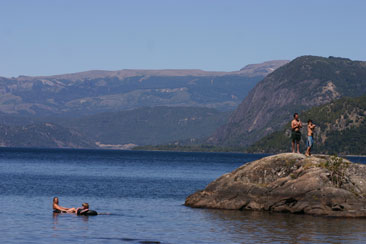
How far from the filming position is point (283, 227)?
53031 mm

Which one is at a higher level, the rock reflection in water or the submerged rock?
the submerged rock

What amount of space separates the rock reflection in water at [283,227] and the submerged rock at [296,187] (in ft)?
3.32

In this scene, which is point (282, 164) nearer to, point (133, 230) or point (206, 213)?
point (206, 213)

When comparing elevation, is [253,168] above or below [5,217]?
above

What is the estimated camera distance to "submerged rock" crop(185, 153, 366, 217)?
5956 cm

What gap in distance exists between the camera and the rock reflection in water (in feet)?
155

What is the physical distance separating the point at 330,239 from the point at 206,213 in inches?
659

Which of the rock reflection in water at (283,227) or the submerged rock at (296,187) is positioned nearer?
the rock reflection in water at (283,227)

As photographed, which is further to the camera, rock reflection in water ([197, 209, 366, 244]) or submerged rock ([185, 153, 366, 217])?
submerged rock ([185, 153, 366, 217])

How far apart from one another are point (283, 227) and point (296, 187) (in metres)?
8.07

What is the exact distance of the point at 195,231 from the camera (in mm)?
50844

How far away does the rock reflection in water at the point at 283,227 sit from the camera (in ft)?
155

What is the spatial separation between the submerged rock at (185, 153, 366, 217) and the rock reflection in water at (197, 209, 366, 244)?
1.01 m

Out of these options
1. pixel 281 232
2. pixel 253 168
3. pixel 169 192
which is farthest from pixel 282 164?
pixel 169 192
